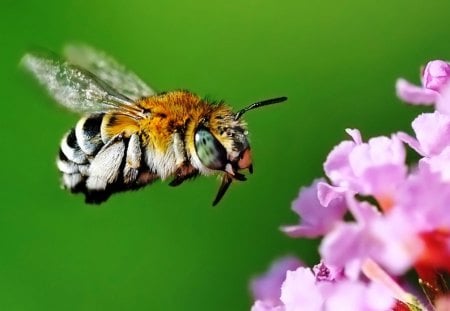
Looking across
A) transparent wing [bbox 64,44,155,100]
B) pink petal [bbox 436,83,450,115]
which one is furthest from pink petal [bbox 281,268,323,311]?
transparent wing [bbox 64,44,155,100]

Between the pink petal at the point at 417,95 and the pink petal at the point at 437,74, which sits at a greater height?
the pink petal at the point at 437,74

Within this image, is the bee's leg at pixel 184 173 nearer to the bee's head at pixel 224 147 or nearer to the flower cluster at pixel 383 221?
the bee's head at pixel 224 147

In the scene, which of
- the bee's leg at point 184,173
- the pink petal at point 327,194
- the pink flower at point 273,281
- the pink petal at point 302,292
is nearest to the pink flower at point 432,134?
the pink petal at point 327,194

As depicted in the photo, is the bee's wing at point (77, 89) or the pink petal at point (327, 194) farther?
the bee's wing at point (77, 89)

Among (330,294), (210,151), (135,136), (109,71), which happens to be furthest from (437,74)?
(109,71)

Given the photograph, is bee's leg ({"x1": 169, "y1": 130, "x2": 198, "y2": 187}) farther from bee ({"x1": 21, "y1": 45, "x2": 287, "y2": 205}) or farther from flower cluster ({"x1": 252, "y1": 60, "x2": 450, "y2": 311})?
flower cluster ({"x1": 252, "y1": 60, "x2": 450, "y2": 311})

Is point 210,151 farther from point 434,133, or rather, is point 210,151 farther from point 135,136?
point 434,133
